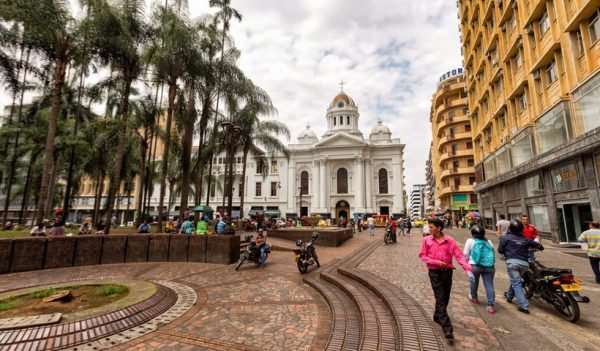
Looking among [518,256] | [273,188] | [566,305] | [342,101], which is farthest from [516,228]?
[342,101]

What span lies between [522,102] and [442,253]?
19128 mm

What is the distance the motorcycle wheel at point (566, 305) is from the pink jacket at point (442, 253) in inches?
71.6

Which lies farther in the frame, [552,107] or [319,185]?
[319,185]

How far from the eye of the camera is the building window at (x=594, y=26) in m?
10.1

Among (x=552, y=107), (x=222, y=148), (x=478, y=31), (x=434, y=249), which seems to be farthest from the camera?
(x=478, y=31)

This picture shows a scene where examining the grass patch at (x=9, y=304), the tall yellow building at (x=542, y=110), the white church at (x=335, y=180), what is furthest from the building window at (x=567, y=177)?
the white church at (x=335, y=180)

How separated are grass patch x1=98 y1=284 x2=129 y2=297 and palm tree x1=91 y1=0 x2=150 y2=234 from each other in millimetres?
6907

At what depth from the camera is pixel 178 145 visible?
18.3m

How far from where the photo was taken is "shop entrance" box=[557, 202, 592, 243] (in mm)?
11594

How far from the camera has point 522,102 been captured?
1677 centimetres

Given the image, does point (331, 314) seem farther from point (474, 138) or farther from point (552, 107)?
point (474, 138)

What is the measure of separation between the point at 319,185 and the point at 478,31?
27879 millimetres

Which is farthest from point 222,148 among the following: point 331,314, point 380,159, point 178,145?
point 380,159

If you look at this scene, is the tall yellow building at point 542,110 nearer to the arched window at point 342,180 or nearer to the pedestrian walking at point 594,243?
the pedestrian walking at point 594,243
